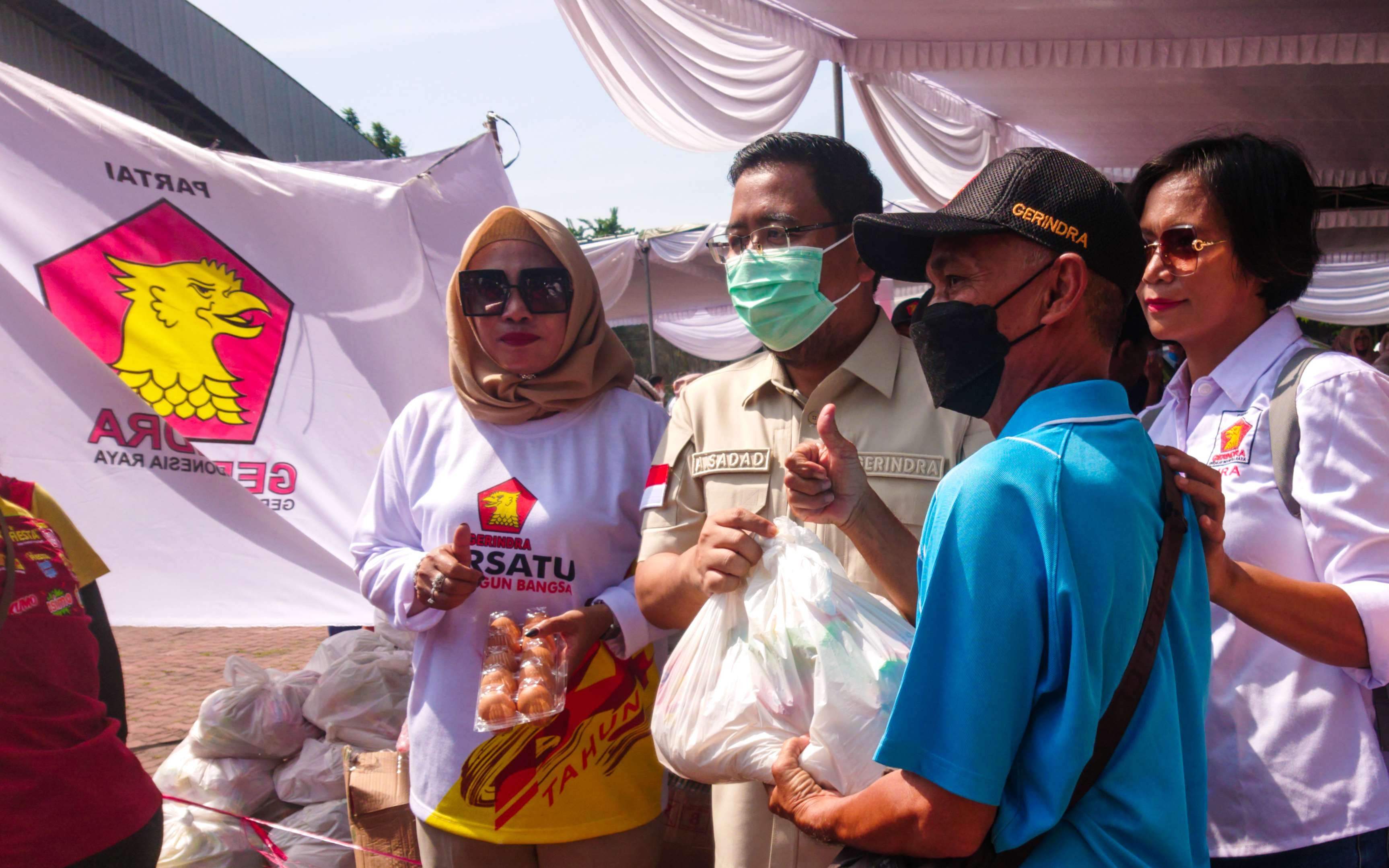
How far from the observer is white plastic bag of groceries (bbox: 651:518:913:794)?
4.80 ft

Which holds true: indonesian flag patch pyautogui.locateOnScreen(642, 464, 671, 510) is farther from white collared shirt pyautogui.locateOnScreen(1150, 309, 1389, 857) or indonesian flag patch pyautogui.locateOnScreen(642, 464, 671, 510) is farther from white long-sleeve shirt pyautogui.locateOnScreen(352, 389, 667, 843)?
white collared shirt pyautogui.locateOnScreen(1150, 309, 1389, 857)

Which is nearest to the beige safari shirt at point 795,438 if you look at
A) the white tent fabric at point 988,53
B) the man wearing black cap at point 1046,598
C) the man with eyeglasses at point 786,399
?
the man with eyeglasses at point 786,399

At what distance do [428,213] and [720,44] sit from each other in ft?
5.90

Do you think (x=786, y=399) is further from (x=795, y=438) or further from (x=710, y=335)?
(x=710, y=335)

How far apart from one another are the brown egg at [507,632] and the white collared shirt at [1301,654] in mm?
1438

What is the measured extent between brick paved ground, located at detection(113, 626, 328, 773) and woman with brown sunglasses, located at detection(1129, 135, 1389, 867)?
17.6 feet

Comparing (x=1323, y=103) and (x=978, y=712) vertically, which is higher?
(x=1323, y=103)

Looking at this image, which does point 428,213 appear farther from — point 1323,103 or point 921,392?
point 1323,103

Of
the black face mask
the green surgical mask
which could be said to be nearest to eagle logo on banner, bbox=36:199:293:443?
the green surgical mask

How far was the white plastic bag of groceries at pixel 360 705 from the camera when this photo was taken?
3.98 meters

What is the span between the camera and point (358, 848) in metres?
3.15

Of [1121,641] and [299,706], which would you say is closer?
[1121,641]

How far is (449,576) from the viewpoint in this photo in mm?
2266

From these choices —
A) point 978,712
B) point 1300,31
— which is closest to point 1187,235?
point 978,712
